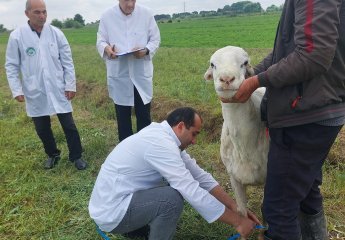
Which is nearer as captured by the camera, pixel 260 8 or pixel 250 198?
pixel 250 198

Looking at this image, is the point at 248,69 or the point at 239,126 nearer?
the point at 248,69

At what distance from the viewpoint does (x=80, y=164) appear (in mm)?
5195

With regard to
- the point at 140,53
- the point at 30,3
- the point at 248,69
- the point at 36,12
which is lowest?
the point at 140,53

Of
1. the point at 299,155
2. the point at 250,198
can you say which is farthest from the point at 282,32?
the point at 250,198

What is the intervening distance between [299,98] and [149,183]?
135 cm

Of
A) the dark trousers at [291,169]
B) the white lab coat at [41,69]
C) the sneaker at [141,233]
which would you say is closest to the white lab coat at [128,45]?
the white lab coat at [41,69]

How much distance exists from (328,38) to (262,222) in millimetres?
2019

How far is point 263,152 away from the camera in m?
3.05

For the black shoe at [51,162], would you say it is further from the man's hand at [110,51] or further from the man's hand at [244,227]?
the man's hand at [244,227]

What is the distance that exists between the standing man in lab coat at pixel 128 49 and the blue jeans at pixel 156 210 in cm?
216

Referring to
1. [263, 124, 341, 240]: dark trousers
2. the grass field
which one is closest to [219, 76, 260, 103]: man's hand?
[263, 124, 341, 240]: dark trousers

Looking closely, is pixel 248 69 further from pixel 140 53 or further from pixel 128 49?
pixel 128 49

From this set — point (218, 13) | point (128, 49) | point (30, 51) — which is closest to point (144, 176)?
point (128, 49)

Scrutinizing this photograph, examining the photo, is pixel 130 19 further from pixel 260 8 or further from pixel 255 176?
pixel 260 8
